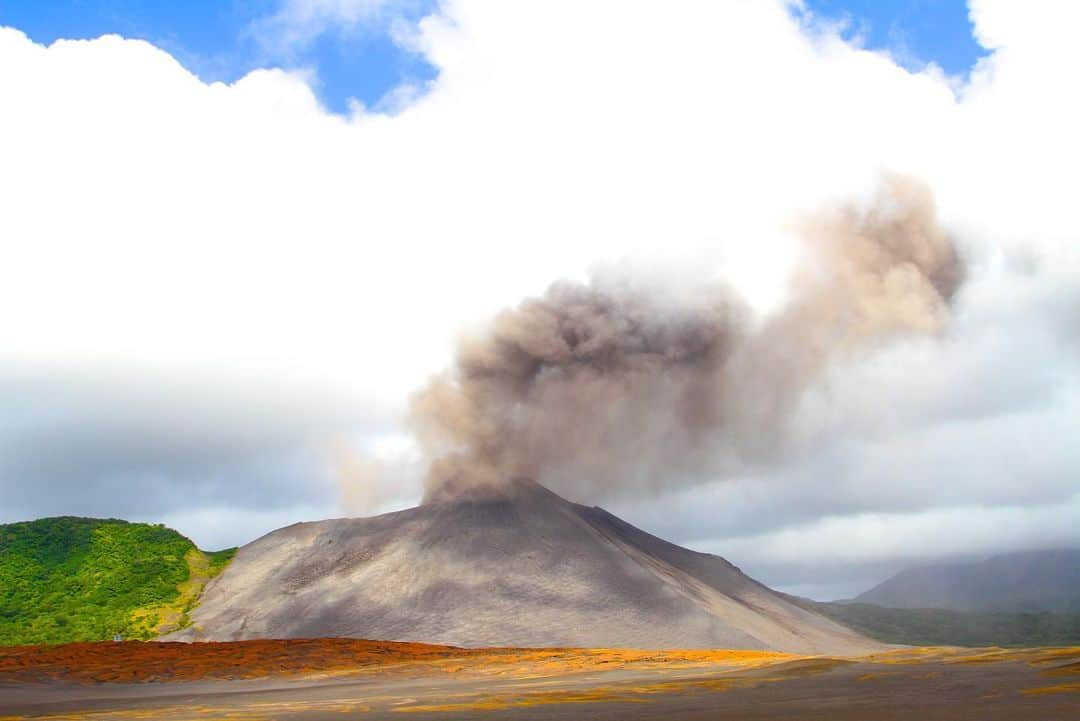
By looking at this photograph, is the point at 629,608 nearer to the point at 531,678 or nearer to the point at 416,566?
the point at 416,566

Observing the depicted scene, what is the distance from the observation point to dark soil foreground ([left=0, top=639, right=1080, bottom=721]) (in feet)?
84.6

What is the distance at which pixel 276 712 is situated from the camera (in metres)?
32.8

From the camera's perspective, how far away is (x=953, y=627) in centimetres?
17750

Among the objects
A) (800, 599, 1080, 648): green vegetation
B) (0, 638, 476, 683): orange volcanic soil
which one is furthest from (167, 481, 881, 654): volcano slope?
(800, 599, 1080, 648): green vegetation

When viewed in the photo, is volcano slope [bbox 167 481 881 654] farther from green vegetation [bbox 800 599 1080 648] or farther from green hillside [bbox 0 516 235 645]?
green vegetation [bbox 800 599 1080 648]

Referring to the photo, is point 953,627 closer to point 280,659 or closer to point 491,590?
point 491,590

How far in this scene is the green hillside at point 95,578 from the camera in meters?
80.4

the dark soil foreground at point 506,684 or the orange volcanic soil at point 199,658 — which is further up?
the orange volcanic soil at point 199,658

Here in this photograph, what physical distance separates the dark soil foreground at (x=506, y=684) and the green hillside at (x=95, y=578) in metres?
13.1

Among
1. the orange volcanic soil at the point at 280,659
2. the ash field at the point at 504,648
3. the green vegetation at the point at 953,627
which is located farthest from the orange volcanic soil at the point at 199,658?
the green vegetation at the point at 953,627

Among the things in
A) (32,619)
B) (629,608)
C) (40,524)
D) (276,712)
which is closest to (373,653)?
(629,608)

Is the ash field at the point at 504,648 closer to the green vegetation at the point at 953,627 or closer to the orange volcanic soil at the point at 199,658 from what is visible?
the orange volcanic soil at the point at 199,658

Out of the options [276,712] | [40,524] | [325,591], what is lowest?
[276,712]

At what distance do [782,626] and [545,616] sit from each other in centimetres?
2570
